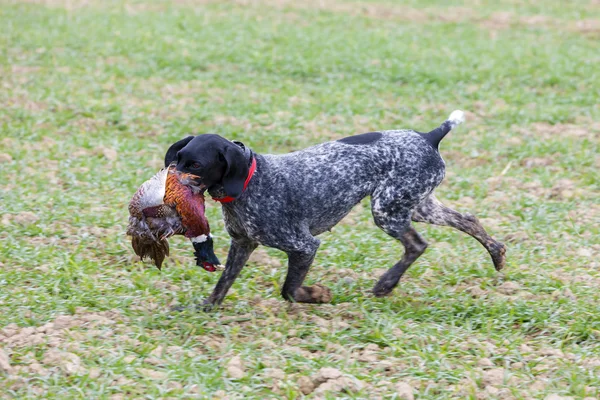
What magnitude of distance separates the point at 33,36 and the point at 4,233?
6657 mm

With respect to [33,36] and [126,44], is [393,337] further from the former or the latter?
[33,36]

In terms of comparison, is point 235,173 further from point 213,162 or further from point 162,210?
point 162,210

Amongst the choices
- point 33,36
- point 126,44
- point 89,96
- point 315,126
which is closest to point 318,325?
point 315,126

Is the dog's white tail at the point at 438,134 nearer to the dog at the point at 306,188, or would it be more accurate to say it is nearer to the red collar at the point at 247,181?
the dog at the point at 306,188

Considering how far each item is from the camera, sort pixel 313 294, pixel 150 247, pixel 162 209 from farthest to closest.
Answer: pixel 313 294 → pixel 150 247 → pixel 162 209

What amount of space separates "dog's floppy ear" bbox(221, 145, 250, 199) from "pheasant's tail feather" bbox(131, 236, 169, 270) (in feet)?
1.58

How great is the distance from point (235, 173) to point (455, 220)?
1.77m

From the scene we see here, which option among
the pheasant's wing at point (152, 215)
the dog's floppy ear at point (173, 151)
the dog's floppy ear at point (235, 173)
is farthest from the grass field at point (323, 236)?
the dog's floppy ear at point (173, 151)

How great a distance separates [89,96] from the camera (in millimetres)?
9758

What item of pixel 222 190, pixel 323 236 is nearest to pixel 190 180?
pixel 222 190

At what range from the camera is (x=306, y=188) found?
5078 mm

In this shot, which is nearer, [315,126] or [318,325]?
[318,325]

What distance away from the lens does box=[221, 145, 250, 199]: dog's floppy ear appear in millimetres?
4684

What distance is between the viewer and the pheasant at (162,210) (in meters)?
4.52
